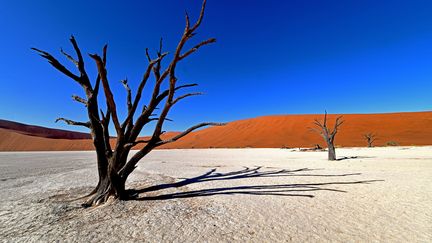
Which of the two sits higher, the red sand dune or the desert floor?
the red sand dune

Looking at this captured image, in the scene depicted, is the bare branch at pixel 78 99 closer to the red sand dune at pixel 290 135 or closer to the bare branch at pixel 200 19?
the bare branch at pixel 200 19

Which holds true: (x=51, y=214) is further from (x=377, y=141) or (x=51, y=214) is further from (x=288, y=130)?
(x=288, y=130)

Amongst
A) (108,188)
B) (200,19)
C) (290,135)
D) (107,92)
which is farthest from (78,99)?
(290,135)

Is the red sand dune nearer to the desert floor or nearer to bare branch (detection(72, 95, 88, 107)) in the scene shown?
the desert floor

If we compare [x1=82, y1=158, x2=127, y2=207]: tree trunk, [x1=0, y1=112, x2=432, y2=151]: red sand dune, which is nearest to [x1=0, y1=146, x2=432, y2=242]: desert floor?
[x1=82, y1=158, x2=127, y2=207]: tree trunk

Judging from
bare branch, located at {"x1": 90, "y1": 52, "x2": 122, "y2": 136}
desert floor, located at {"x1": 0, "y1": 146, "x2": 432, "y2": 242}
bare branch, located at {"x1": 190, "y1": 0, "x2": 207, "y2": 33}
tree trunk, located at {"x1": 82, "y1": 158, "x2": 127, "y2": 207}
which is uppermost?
bare branch, located at {"x1": 190, "y1": 0, "x2": 207, "y2": 33}

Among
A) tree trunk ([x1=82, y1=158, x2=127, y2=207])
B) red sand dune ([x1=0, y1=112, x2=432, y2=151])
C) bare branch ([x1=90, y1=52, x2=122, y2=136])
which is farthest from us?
Result: red sand dune ([x1=0, y1=112, x2=432, y2=151])

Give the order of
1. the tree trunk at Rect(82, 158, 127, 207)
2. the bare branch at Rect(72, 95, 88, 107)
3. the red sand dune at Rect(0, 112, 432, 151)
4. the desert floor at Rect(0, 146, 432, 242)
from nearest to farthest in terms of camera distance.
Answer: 1. the desert floor at Rect(0, 146, 432, 242)
2. the tree trunk at Rect(82, 158, 127, 207)
3. the bare branch at Rect(72, 95, 88, 107)
4. the red sand dune at Rect(0, 112, 432, 151)

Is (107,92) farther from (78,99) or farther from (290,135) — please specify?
(290,135)

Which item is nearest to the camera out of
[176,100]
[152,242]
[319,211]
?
[152,242]

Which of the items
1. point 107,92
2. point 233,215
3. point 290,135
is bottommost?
point 233,215

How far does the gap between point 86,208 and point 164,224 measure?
6.37 feet

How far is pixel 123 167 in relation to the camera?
4.33 m

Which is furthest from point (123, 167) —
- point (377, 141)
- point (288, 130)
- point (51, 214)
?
point (288, 130)
